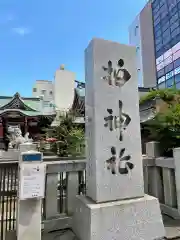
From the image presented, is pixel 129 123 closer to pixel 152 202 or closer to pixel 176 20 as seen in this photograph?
pixel 152 202

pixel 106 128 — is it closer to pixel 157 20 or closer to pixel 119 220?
pixel 119 220

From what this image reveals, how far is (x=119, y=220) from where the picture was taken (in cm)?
274

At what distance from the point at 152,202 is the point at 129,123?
1.24 m

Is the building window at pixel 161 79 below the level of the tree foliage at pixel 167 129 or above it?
above

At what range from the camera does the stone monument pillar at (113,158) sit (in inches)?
108

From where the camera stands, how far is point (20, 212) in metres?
2.62

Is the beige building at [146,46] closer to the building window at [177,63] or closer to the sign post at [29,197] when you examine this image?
the building window at [177,63]

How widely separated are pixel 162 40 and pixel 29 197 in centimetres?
3198

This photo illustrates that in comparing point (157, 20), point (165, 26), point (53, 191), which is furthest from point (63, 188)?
point (157, 20)

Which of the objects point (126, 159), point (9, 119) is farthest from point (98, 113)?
point (9, 119)

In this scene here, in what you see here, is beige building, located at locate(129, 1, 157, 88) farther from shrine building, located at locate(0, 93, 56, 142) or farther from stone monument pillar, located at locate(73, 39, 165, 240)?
stone monument pillar, located at locate(73, 39, 165, 240)

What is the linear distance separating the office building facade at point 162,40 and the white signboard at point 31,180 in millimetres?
22476

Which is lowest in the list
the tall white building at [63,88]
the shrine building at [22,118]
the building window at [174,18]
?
the shrine building at [22,118]

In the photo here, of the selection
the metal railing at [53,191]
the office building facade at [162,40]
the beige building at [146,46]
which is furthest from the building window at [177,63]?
the metal railing at [53,191]
